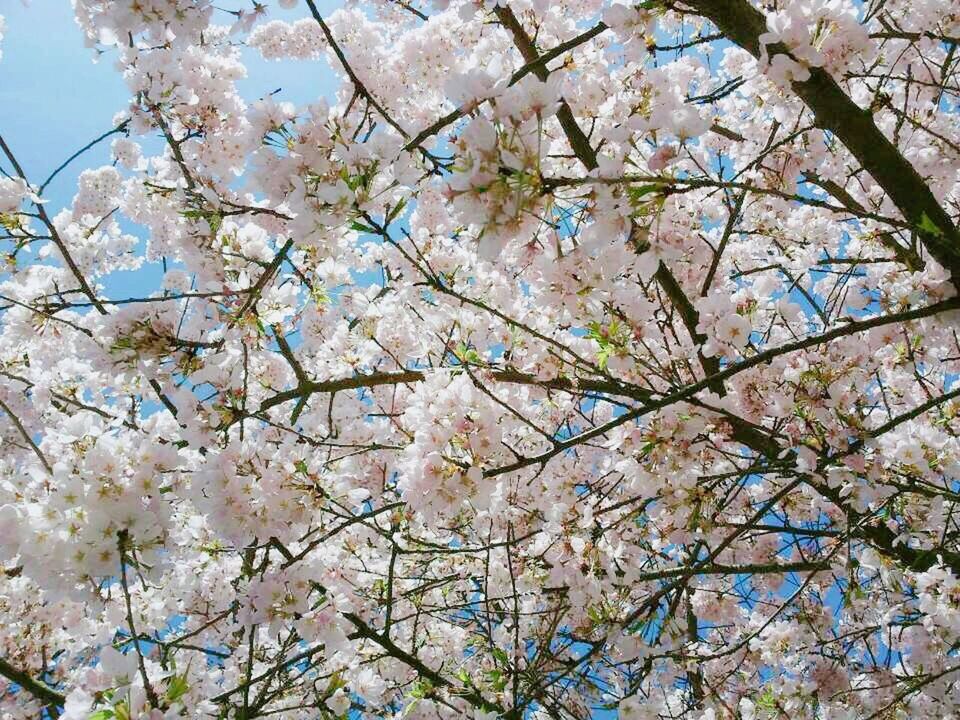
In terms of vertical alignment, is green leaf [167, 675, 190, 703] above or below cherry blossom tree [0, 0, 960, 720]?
below

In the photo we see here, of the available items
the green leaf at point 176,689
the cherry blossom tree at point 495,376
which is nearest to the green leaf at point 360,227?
the cherry blossom tree at point 495,376

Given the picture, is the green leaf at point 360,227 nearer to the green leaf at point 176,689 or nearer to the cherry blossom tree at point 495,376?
the cherry blossom tree at point 495,376

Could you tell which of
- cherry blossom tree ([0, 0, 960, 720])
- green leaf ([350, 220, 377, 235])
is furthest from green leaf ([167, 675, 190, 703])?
green leaf ([350, 220, 377, 235])

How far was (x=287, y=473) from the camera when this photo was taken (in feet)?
7.76

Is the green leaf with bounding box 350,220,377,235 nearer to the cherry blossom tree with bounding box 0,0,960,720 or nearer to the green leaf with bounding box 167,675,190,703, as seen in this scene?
the cherry blossom tree with bounding box 0,0,960,720

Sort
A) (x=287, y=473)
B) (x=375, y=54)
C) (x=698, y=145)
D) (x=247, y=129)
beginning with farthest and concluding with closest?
(x=698, y=145)
(x=375, y=54)
(x=287, y=473)
(x=247, y=129)

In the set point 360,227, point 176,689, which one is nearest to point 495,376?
point 360,227

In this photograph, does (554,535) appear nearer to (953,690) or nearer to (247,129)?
(247,129)

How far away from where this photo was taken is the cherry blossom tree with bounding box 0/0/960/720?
73.0 inches

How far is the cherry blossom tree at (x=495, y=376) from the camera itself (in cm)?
185

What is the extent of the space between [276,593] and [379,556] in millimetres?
2527

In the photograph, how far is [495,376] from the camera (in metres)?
2.68

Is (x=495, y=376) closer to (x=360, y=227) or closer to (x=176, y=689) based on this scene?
(x=360, y=227)

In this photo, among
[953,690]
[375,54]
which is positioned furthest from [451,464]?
[375,54]
